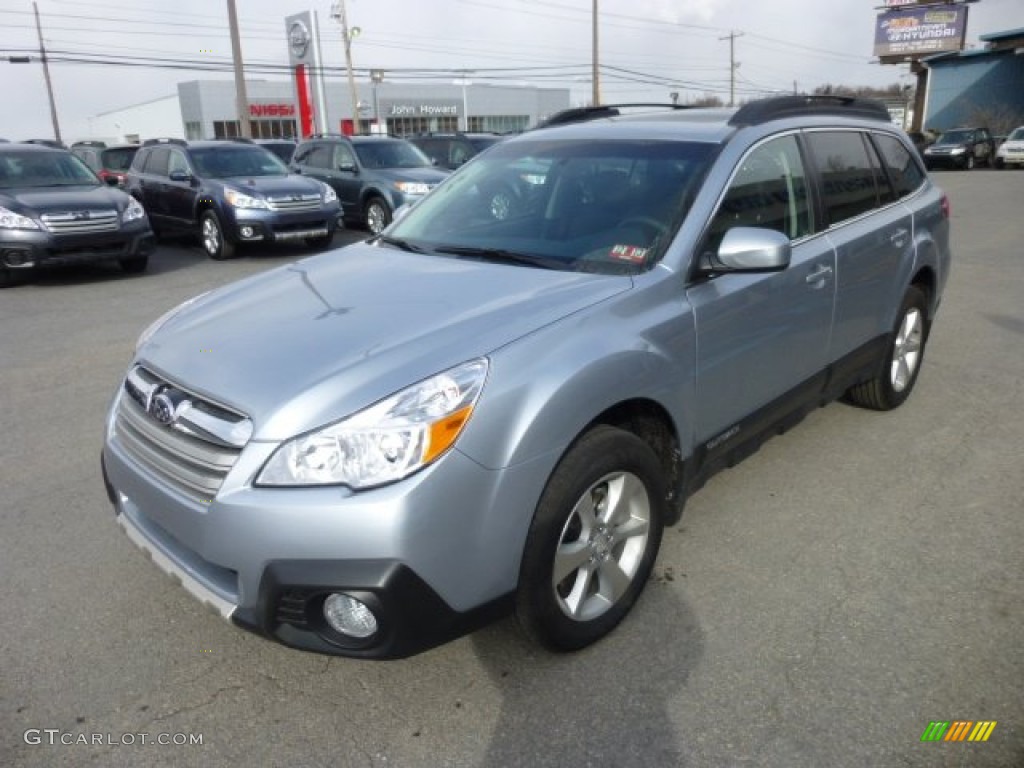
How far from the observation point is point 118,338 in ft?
23.2

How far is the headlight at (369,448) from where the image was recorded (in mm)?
2125

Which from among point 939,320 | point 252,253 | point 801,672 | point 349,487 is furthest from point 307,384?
point 252,253

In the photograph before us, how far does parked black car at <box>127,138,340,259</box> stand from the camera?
11.1 metres

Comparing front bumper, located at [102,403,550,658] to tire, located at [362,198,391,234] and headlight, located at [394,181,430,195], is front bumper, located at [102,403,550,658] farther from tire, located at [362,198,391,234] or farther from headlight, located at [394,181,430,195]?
tire, located at [362,198,391,234]

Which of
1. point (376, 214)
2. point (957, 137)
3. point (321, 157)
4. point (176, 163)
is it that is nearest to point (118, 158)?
point (321, 157)

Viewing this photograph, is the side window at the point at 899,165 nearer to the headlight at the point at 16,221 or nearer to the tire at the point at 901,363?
the tire at the point at 901,363

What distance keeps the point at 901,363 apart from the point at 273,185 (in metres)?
9.14

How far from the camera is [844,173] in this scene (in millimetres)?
4016

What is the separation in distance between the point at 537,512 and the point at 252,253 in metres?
11.2

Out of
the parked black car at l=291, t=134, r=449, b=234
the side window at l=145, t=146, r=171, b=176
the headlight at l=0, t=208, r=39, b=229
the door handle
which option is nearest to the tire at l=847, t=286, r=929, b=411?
the door handle

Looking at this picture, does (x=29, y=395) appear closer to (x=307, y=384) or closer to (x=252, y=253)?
(x=307, y=384)

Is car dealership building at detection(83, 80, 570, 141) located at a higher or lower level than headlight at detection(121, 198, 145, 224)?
higher

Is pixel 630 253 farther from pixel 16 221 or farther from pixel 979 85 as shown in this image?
pixel 979 85

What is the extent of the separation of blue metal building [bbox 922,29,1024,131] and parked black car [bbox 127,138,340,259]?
134ft
